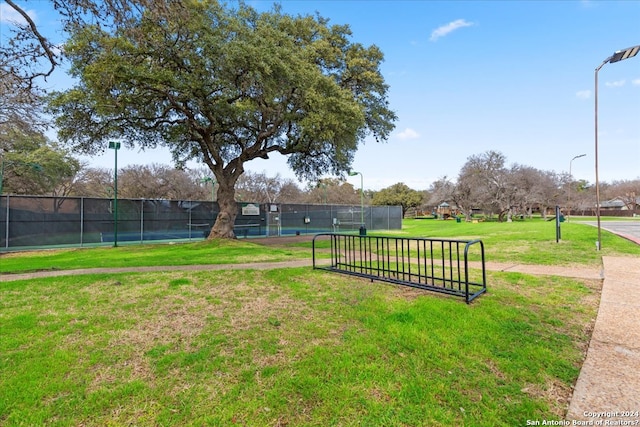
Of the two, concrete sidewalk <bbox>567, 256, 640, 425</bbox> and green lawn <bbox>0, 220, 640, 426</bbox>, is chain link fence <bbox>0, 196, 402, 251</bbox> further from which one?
concrete sidewalk <bbox>567, 256, 640, 425</bbox>

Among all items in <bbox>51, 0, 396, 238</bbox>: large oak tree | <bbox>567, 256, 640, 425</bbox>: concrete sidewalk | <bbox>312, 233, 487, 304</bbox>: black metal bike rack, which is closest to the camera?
<bbox>567, 256, 640, 425</bbox>: concrete sidewalk

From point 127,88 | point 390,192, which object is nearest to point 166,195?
point 127,88

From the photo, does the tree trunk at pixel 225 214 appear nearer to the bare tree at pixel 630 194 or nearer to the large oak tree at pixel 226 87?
the large oak tree at pixel 226 87

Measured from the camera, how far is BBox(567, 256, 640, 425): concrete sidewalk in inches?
84.7

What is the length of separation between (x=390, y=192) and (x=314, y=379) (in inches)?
2561

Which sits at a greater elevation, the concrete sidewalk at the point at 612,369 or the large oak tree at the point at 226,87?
the large oak tree at the point at 226,87

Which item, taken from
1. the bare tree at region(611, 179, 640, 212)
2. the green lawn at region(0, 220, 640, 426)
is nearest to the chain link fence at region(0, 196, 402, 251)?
the green lawn at region(0, 220, 640, 426)

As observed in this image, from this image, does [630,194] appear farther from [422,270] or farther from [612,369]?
[612,369]

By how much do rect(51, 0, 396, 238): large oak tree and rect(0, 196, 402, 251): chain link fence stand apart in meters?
2.89

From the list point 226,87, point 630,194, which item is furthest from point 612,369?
point 630,194

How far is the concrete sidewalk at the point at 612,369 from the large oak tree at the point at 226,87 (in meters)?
9.77

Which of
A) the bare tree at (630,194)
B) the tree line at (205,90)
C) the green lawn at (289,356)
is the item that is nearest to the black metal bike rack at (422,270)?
the green lawn at (289,356)

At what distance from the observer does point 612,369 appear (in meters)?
2.69

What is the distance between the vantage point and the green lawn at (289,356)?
2.18m
